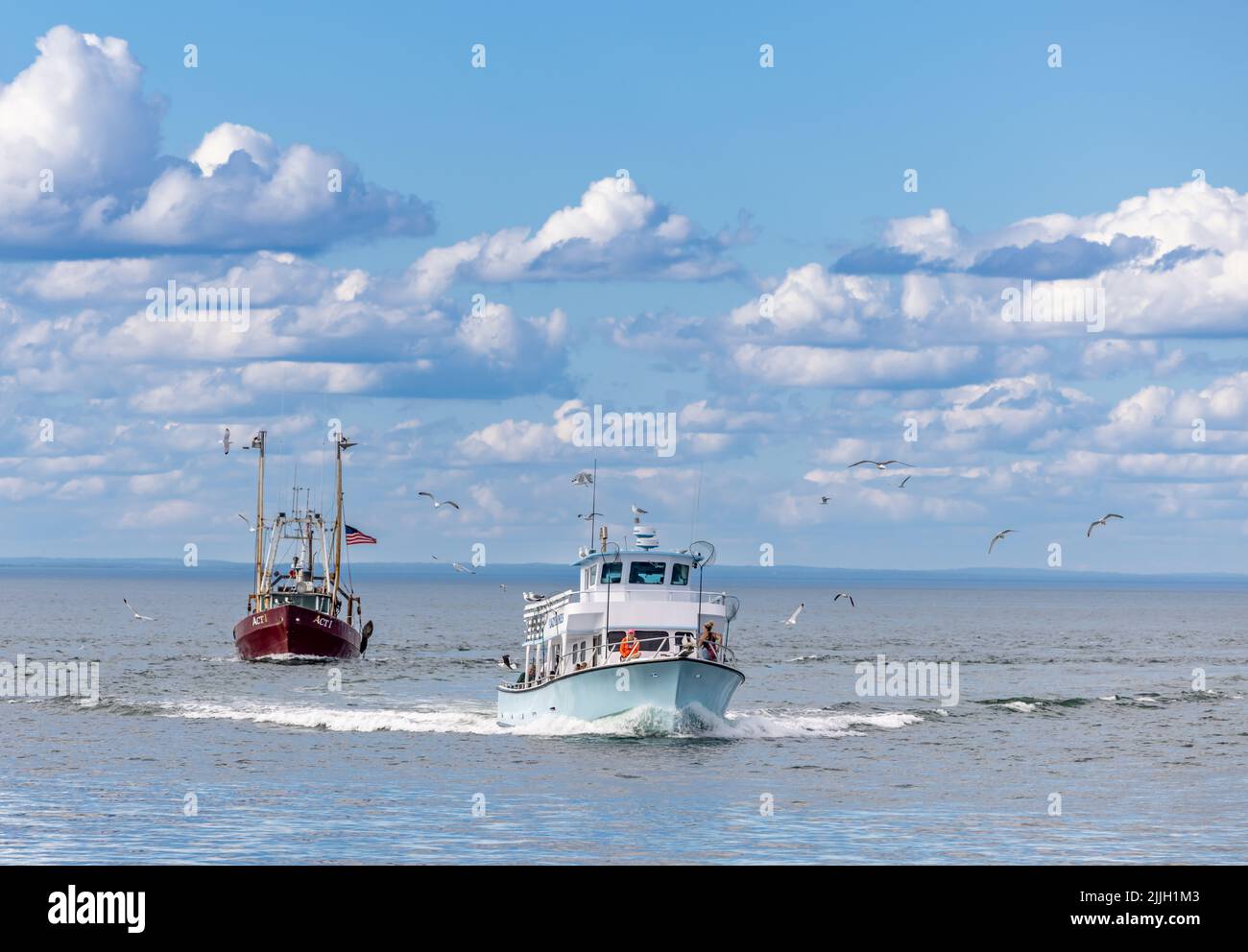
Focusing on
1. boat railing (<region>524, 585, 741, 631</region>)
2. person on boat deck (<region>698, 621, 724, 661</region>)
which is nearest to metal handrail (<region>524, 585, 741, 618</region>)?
boat railing (<region>524, 585, 741, 631</region>)

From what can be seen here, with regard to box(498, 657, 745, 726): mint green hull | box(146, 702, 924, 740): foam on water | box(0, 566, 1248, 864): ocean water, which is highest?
box(498, 657, 745, 726): mint green hull

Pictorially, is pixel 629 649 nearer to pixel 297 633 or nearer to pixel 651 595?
pixel 651 595

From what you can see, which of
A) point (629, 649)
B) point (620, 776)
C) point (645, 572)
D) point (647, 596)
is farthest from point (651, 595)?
point (620, 776)

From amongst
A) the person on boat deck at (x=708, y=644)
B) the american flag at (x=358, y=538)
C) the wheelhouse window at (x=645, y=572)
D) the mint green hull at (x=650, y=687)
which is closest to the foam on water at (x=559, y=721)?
the mint green hull at (x=650, y=687)

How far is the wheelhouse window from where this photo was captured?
185 ft

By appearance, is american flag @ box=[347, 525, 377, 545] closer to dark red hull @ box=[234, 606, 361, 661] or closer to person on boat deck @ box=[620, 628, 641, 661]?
dark red hull @ box=[234, 606, 361, 661]

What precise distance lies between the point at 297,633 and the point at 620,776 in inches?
2329

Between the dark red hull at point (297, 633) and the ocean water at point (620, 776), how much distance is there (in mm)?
7724

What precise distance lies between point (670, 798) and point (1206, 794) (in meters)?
14.9

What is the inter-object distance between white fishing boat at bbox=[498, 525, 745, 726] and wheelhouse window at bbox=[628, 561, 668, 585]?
3 cm

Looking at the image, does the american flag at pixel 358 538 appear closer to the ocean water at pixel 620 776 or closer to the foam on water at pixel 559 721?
the ocean water at pixel 620 776

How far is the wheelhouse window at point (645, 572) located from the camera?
56.4 meters

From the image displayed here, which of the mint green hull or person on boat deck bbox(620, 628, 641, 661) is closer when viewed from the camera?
the mint green hull
